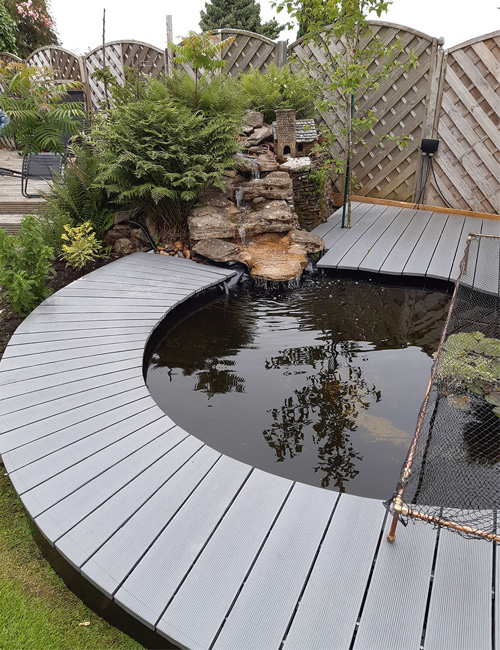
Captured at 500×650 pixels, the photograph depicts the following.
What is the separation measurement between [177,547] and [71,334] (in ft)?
7.02

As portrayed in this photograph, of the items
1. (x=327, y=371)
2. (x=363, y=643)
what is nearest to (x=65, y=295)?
(x=327, y=371)

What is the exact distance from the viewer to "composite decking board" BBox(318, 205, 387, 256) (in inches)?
207

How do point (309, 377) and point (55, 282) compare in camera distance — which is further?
point (55, 282)

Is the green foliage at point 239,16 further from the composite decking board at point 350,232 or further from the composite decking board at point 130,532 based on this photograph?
the composite decking board at point 130,532

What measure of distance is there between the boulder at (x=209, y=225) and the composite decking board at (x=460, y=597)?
3713 mm

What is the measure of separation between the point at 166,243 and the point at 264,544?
3.86m

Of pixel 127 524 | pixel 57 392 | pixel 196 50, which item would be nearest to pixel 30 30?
pixel 196 50

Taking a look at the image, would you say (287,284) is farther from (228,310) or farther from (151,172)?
(151,172)

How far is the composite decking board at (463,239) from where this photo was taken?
4.67 m

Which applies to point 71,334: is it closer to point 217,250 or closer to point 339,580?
point 217,250

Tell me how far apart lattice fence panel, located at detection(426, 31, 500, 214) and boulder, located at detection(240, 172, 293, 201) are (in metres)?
2.22

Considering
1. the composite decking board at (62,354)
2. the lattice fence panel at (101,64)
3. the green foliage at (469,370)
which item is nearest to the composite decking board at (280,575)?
the green foliage at (469,370)

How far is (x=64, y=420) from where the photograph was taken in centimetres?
270

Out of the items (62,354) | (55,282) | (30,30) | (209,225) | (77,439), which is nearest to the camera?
(77,439)
